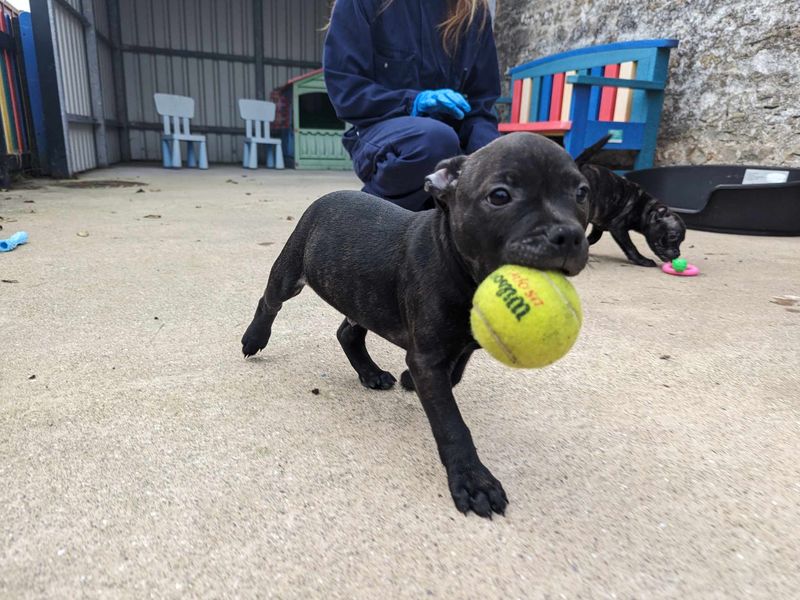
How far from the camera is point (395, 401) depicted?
7.21 ft

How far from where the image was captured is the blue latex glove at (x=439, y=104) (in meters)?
3.39

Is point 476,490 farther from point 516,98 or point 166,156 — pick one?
point 166,156

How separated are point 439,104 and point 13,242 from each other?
3192mm

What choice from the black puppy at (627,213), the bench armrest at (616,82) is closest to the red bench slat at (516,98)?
the bench armrest at (616,82)

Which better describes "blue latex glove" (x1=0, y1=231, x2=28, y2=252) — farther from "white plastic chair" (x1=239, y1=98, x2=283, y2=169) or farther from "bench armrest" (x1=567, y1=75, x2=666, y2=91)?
"white plastic chair" (x1=239, y1=98, x2=283, y2=169)

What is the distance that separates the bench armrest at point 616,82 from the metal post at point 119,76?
1241 cm

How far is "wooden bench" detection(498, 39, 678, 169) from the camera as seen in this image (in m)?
6.36

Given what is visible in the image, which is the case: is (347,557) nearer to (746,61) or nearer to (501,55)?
(746,61)

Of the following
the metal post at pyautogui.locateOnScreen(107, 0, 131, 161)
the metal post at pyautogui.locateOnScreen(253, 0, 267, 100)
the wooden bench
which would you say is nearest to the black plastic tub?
the wooden bench

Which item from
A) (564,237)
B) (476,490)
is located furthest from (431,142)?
(476,490)

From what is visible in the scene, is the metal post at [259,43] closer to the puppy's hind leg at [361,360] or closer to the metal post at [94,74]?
the metal post at [94,74]

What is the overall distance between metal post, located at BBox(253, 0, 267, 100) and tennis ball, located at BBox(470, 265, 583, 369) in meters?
16.1

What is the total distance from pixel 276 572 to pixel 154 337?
5.51ft

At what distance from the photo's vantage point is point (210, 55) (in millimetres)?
15633
